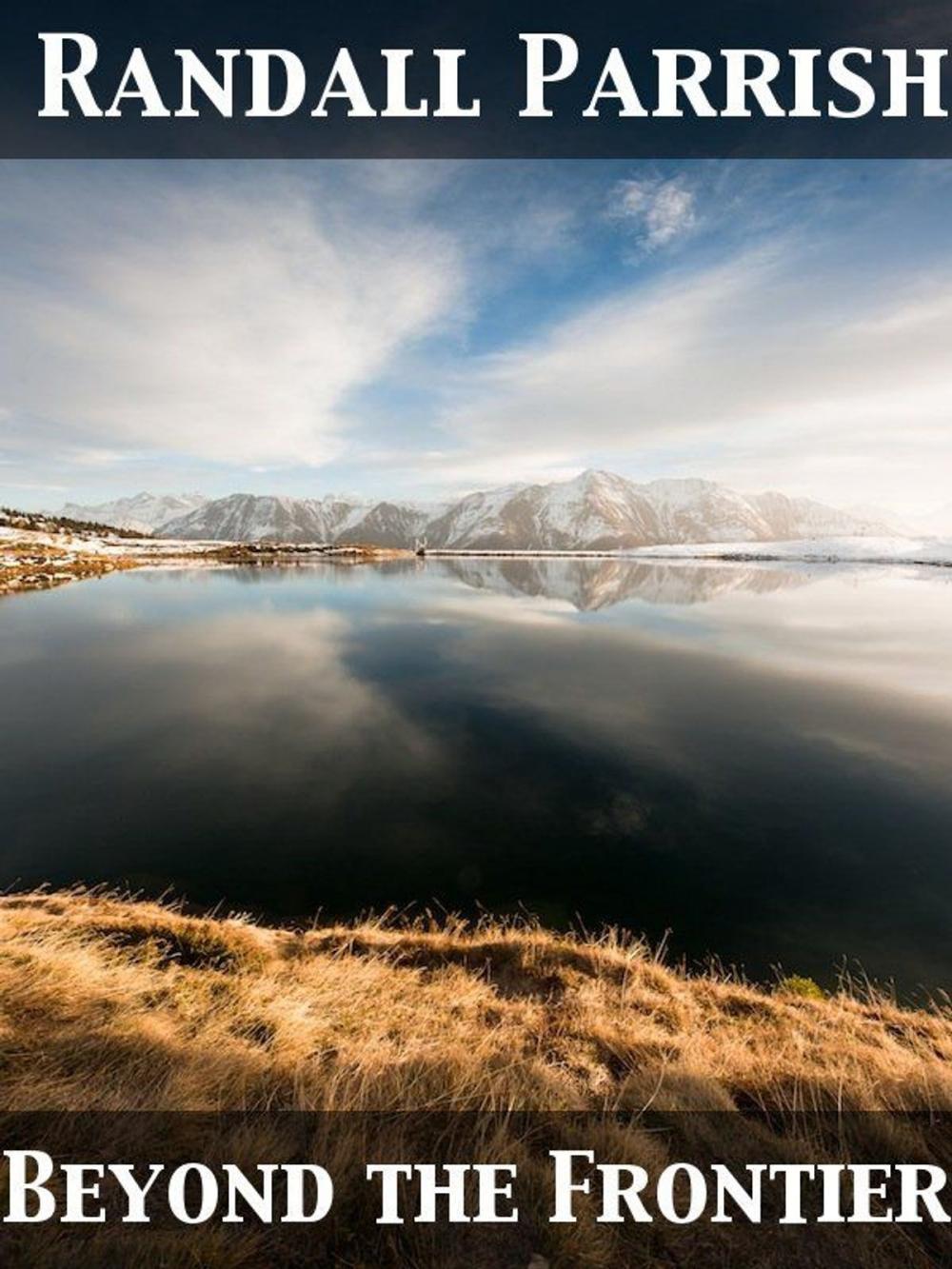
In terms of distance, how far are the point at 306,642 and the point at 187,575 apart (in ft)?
183

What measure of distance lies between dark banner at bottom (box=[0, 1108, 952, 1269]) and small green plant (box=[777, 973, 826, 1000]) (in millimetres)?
3835

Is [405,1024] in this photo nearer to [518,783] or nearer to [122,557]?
[518,783]

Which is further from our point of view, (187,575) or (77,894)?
(187,575)

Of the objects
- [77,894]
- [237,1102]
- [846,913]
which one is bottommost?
[846,913]

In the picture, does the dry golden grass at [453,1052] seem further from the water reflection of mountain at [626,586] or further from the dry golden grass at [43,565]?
the dry golden grass at [43,565]

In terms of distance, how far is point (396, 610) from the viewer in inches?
1868

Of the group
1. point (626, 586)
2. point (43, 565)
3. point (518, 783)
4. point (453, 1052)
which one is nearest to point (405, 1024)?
point (453, 1052)

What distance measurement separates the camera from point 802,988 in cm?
847

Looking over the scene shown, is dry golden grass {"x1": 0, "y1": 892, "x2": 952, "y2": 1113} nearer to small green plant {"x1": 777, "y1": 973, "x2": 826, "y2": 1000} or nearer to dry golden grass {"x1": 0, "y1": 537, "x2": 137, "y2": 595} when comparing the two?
small green plant {"x1": 777, "y1": 973, "x2": 826, "y2": 1000}

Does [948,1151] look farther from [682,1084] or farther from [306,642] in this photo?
[306,642]

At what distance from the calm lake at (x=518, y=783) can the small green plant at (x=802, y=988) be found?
0.74m

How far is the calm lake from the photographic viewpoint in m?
10.8

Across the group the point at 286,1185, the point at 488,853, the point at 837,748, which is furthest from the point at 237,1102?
the point at 837,748

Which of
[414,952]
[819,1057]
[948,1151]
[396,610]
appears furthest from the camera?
[396,610]
